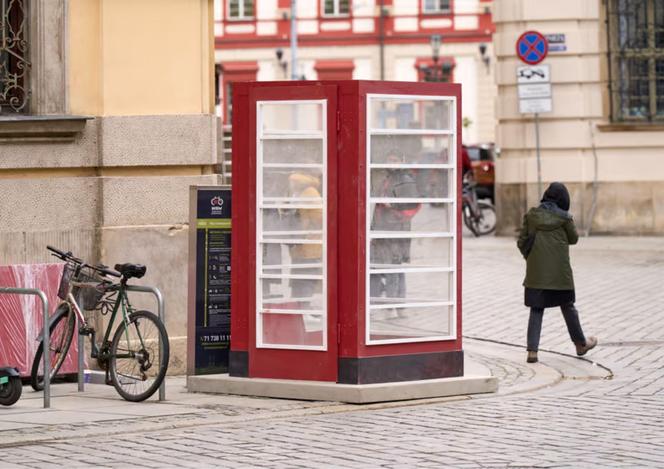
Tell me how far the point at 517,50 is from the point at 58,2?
542 inches

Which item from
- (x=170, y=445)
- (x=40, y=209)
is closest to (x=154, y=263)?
(x=40, y=209)

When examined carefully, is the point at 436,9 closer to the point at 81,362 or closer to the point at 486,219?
the point at 486,219

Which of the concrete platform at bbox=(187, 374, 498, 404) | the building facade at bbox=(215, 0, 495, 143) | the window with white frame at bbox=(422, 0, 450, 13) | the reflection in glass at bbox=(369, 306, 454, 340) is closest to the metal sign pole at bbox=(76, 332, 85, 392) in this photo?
the concrete platform at bbox=(187, 374, 498, 404)

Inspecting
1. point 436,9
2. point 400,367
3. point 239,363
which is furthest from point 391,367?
point 436,9

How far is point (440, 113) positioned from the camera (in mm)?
11695

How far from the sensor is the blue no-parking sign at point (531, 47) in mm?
25453

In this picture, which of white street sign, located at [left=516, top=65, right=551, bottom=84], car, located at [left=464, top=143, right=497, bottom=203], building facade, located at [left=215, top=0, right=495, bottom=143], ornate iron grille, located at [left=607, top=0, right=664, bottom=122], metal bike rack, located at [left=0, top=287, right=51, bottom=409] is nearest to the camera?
metal bike rack, located at [left=0, top=287, right=51, bottom=409]

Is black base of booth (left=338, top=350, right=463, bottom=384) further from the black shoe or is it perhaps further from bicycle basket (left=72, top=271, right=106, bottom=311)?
the black shoe

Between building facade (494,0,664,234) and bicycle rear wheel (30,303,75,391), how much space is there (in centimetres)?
1554

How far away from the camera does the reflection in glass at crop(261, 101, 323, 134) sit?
37.3ft

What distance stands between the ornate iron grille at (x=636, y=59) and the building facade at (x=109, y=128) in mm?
14703

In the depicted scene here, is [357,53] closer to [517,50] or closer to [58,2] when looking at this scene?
[517,50]

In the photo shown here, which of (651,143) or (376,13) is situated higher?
(376,13)

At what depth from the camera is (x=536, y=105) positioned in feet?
85.8
